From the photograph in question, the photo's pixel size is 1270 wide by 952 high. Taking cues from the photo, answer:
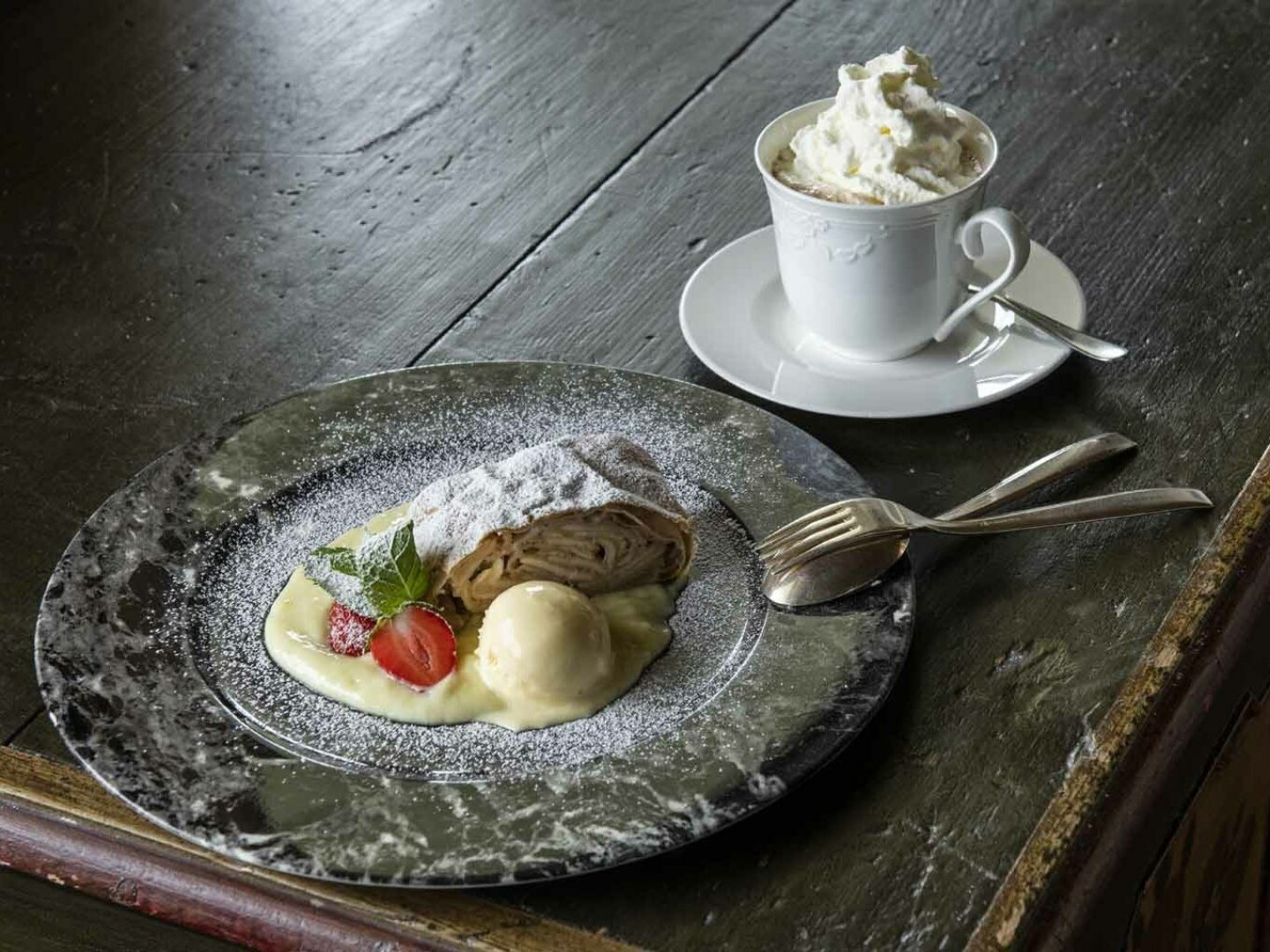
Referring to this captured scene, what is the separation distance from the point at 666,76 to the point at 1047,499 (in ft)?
2.36

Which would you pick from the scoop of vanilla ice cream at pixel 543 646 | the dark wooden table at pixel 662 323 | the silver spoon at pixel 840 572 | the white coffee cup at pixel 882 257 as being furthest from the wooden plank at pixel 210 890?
the white coffee cup at pixel 882 257

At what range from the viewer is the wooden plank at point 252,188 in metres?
1.14

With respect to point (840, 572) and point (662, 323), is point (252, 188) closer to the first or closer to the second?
point (662, 323)

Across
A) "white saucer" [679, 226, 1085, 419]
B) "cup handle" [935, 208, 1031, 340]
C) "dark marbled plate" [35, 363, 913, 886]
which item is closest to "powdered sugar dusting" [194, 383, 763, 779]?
"dark marbled plate" [35, 363, 913, 886]

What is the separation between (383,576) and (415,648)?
0.15ft

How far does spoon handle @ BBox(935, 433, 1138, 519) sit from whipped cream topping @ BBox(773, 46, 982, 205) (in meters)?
0.19

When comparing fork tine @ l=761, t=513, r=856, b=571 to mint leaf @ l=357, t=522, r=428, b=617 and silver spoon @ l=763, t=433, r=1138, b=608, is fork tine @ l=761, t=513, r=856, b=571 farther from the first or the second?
mint leaf @ l=357, t=522, r=428, b=617

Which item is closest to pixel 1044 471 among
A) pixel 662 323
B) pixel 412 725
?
pixel 662 323

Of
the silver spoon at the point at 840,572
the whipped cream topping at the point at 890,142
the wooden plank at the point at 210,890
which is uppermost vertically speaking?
the whipped cream topping at the point at 890,142

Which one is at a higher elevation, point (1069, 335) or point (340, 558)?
point (340, 558)

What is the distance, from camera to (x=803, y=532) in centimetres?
91

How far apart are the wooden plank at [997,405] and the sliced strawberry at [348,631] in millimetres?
184

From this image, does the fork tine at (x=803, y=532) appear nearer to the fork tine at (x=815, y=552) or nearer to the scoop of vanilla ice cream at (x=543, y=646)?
the fork tine at (x=815, y=552)

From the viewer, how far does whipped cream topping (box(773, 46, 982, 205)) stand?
1.05 meters
